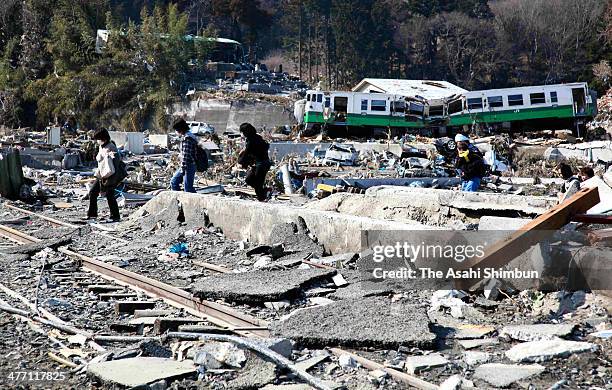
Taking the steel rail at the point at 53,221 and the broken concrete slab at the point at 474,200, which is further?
the steel rail at the point at 53,221

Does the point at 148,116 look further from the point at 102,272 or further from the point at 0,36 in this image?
the point at 102,272

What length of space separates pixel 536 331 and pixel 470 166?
6.02 meters

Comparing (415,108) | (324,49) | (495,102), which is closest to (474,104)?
(495,102)

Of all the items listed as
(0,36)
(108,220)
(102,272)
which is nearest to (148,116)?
(0,36)

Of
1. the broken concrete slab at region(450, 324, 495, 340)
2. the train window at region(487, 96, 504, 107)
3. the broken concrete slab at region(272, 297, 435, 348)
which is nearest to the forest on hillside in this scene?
the train window at region(487, 96, 504, 107)

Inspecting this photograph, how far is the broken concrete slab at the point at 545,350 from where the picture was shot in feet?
16.6

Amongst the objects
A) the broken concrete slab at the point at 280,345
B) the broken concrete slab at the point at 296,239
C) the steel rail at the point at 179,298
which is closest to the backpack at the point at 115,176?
the steel rail at the point at 179,298

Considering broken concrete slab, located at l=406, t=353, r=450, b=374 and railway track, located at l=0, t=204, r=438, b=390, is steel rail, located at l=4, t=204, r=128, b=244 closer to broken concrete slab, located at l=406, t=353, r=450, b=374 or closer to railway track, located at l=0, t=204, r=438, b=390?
railway track, located at l=0, t=204, r=438, b=390

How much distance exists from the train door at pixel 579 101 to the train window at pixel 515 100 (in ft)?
7.90

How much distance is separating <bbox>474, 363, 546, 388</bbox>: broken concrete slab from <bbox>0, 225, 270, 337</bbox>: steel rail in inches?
64.6

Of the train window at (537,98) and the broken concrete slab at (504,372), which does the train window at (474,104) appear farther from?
the broken concrete slab at (504,372)

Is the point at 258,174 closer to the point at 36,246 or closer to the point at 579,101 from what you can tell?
the point at 36,246

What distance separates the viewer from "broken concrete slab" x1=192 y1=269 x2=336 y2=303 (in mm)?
6918

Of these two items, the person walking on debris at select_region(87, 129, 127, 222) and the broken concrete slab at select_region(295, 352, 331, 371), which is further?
the person walking on debris at select_region(87, 129, 127, 222)
